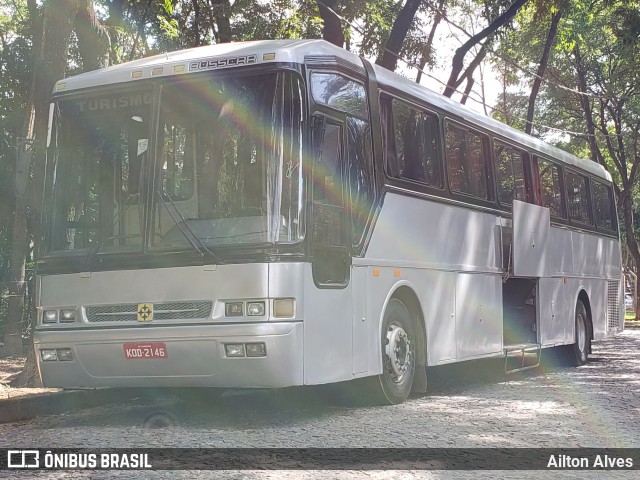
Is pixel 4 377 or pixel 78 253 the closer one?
pixel 78 253

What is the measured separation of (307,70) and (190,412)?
360 cm

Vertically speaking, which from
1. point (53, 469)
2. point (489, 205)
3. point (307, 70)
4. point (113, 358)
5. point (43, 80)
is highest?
point (43, 80)

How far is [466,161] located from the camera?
11461 mm

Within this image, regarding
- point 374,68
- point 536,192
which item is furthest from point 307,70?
point 536,192

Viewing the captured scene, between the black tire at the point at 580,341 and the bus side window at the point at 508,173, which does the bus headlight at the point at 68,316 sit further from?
the black tire at the point at 580,341

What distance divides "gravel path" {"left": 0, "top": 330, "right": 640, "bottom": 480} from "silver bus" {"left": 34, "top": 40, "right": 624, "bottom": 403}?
1.46 ft

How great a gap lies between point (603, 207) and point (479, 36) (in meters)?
5.13

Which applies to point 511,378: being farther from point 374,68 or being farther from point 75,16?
point 75,16

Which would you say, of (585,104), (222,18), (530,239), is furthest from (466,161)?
(585,104)

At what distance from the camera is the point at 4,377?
12.8 meters

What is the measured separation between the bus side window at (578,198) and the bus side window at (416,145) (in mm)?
5691

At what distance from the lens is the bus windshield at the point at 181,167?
782cm

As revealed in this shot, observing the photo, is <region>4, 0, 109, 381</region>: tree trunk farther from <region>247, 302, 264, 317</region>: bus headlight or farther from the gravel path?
<region>247, 302, 264, 317</region>: bus headlight

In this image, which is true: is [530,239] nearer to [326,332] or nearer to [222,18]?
[326,332]
